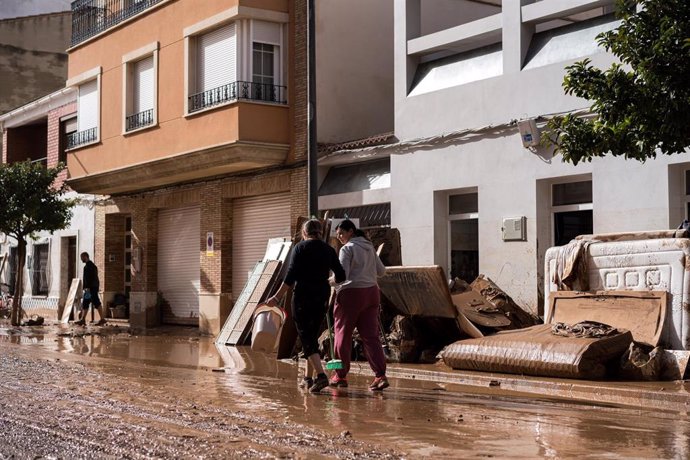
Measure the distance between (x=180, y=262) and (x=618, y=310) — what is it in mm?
15430

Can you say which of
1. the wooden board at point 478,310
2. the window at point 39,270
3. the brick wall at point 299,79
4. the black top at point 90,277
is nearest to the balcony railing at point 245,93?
the brick wall at point 299,79

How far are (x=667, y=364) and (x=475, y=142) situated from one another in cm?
676

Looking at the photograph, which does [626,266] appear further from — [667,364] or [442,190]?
[442,190]

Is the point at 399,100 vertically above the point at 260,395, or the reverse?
the point at 399,100

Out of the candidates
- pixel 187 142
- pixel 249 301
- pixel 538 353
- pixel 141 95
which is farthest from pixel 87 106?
pixel 538 353

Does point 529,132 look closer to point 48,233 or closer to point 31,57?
point 48,233

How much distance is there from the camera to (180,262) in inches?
1000

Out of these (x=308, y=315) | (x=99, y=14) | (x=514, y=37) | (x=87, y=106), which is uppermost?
(x=99, y=14)

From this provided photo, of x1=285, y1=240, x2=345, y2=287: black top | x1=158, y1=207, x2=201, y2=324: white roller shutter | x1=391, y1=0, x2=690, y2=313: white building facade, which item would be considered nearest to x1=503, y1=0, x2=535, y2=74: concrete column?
x1=391, y1=0, x2=690, y2=313: white building facade

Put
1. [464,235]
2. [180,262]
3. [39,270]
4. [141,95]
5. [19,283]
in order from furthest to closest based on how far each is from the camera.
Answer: [39,270] < [180,262] < [19,283] < [141,95] < [464,235]

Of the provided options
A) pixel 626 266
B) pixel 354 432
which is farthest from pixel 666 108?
pixel 354 432

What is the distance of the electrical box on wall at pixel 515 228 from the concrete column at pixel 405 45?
3555 millimetres

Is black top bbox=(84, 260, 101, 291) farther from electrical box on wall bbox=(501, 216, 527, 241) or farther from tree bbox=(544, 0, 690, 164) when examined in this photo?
tree bbox=(544, 0, 690, 164)

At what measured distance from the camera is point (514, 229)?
52.9 ft
